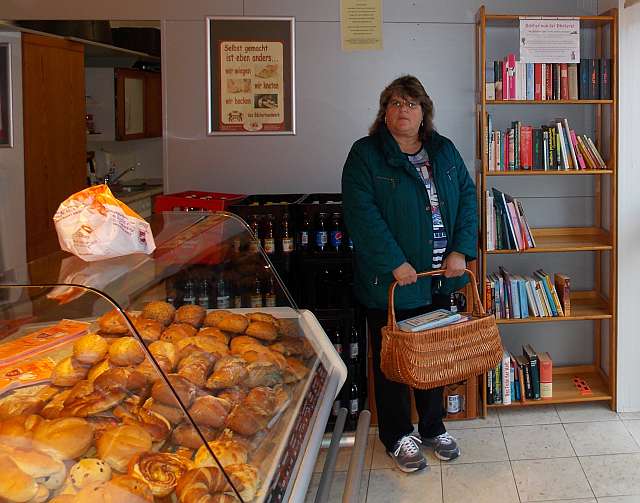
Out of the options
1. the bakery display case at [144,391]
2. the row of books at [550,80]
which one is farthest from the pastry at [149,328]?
the row of books at [550,80]

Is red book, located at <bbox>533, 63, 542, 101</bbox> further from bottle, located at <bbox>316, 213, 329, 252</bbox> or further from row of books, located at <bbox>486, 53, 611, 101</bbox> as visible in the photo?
bottle, located at <bbox>316, 213, 329, 252</bbox>

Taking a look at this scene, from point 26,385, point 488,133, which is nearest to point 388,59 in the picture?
point 488,133

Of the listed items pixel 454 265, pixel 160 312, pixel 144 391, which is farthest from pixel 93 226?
pixel 454 265

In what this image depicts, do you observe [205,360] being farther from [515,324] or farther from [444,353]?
[515,324]

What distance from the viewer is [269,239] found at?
380cm

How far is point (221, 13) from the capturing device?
4227mm

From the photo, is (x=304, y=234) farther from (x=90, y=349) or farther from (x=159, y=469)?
(x=159, y=469)

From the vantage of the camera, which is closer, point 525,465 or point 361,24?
point 525,465

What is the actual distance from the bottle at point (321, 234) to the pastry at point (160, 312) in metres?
1.77

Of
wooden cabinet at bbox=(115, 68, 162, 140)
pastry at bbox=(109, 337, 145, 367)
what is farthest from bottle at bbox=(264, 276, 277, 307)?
wooden cabinet at bbox=(115, 68, 162, 140)

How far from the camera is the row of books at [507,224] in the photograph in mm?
4062

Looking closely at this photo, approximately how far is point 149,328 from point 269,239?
6.01 feet

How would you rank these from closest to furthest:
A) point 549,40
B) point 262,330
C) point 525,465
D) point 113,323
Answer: point 113,323, point 262,330, point 525,465, point 549,40

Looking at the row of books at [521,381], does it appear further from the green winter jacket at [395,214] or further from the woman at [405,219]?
the green winter jacket at [395,214]
